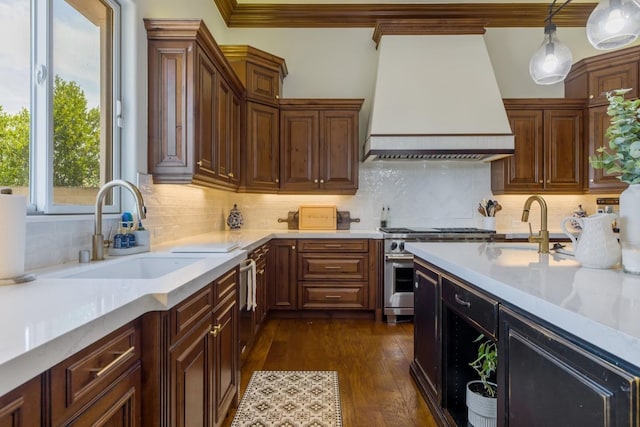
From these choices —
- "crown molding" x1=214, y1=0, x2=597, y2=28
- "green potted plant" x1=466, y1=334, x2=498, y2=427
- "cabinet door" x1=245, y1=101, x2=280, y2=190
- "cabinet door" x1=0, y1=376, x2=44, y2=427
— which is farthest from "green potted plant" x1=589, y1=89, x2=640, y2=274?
"crown molding" x1=214, y1=0, x2=597, y2=28

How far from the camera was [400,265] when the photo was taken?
3609 mm

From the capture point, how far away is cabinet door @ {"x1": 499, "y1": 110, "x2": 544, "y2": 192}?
13.0 feet

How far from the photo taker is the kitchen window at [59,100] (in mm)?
1516

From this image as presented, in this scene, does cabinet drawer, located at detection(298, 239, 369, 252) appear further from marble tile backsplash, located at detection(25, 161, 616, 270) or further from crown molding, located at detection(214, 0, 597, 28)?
crown molding, located at detection(214, 0, 597, 28)

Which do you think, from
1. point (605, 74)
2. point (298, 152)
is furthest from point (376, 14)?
point (605, 74)

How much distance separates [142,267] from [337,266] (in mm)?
2120

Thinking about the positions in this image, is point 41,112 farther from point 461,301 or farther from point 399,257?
point 399,257

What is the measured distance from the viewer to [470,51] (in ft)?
12.5

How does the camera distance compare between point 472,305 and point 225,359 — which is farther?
point 225,359

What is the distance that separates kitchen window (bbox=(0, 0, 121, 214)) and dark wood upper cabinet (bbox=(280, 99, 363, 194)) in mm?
1951

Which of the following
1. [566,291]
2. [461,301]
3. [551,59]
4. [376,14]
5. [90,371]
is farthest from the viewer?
[376,14]

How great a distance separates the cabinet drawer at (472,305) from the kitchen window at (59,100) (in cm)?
191

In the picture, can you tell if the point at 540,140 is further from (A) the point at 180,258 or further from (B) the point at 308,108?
(A) the point at 180,258

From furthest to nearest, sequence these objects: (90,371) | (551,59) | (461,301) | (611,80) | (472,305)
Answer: (611,80) < (551,59) < (461,301) < (472,305) < (90,371)
